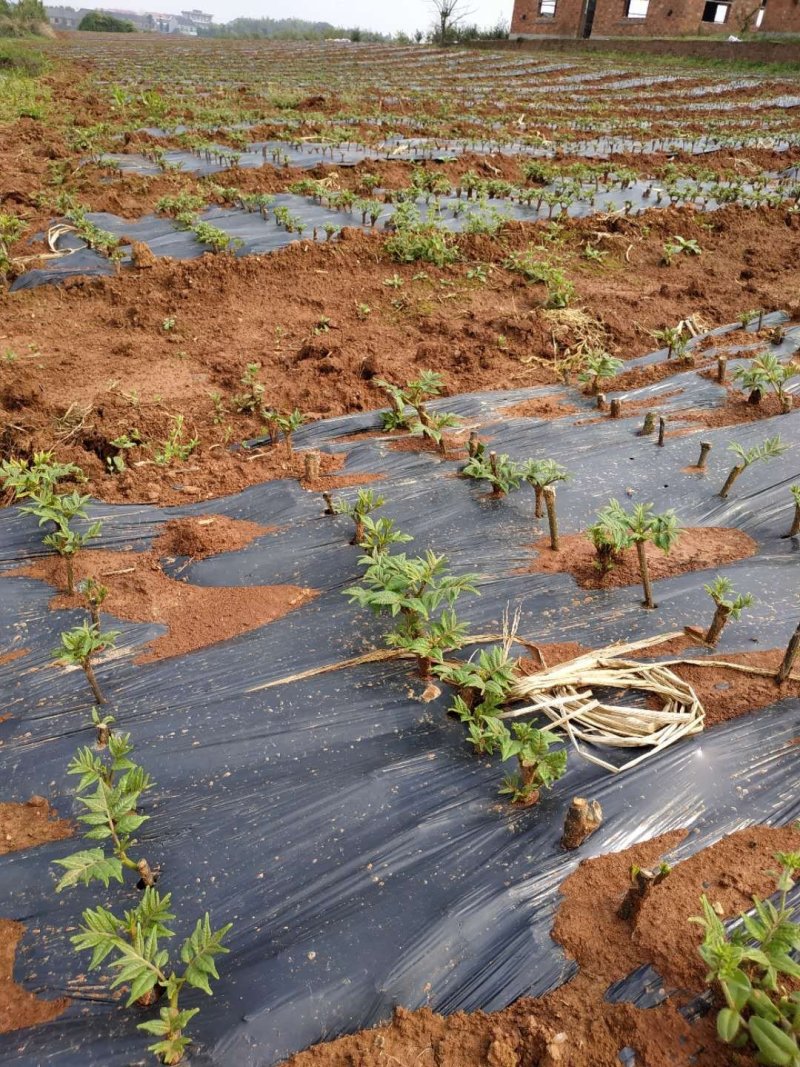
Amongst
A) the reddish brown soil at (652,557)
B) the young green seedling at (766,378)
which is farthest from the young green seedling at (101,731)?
the young green seedling at (766,378)

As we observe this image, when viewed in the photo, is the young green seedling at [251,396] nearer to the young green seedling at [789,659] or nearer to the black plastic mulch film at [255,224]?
the black plastic mulch film at [255,224]

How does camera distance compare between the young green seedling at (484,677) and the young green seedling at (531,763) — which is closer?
the young green seedling at (531,763)

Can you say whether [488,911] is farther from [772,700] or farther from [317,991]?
[772,700]

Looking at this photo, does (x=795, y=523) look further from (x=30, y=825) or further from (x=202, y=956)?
(x=30, y=825)

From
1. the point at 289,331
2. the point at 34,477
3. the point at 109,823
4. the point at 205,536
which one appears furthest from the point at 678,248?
the point at 109,823

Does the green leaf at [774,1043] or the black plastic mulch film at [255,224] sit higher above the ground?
the black plastic mulch film at [255,224]

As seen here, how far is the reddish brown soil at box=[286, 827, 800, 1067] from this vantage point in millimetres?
1500

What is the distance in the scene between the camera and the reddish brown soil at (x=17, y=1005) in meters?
1.65

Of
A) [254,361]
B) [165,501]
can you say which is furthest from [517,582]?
[254,361]

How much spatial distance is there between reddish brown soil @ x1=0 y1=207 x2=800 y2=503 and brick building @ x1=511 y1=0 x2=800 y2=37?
28.6 metres

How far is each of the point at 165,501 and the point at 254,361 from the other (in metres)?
2.19

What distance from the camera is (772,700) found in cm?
233

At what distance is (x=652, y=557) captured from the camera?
314 cm

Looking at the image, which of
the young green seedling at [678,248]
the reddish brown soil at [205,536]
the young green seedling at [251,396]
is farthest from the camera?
the young green seedling at [678,248]
